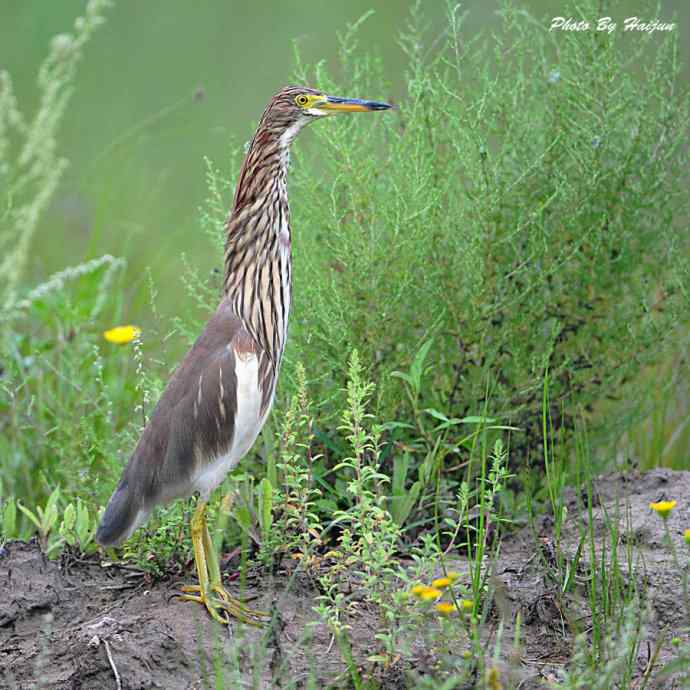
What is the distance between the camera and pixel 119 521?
12.8ft

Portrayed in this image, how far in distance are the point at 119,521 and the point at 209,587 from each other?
346mm

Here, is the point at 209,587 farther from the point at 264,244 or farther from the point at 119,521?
the point at 264,244

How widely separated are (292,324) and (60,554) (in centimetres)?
119

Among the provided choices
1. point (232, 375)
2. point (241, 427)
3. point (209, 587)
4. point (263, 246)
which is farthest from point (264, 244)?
point (209, 587)

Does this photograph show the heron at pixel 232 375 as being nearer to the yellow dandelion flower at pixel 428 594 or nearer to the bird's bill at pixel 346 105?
the bird's bill at pixel 346 105

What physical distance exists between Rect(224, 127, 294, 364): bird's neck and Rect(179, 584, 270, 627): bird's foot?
2.57ft

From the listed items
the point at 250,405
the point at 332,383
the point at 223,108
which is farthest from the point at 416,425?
the point at 223,108

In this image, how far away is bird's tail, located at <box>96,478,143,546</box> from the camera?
3883mm

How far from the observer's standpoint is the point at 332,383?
15.1 feet

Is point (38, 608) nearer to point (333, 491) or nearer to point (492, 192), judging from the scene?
point (333, 491)

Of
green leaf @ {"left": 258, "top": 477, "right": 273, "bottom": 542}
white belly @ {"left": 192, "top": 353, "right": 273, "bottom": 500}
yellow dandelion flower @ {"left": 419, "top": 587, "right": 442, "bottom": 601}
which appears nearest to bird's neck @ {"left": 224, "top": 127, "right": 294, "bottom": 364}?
white belly @ {"left": 192, "top": 353, "right": 273, "bottom": 500}

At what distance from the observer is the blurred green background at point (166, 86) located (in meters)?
8.07

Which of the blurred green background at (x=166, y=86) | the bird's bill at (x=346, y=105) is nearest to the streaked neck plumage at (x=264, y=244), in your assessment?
the bird's bill at (x=346, y=105)

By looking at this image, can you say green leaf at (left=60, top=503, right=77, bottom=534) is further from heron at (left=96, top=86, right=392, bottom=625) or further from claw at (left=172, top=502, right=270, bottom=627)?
claw at (left=172, top=502, right=270, bottom=627)
